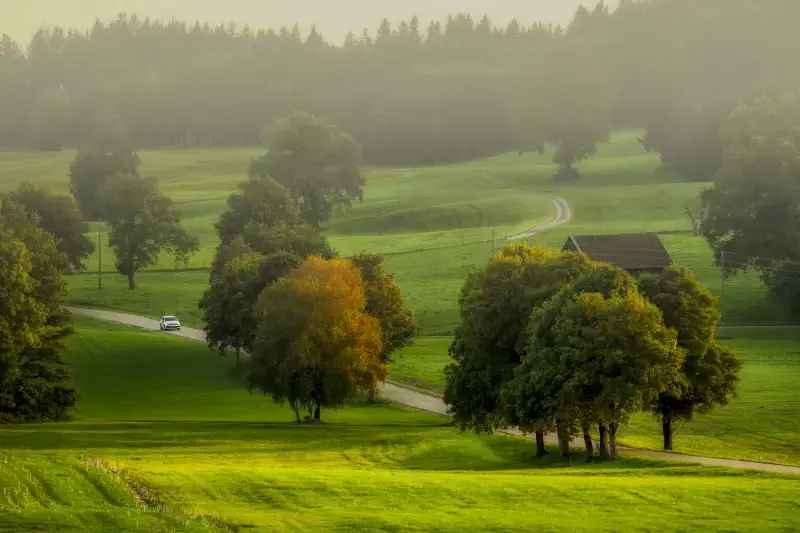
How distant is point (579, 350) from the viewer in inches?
1934

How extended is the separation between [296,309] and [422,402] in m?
13.5

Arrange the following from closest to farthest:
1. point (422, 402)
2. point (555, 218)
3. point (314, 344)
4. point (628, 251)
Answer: point (314, 344) → point (422, 402) → point (628, 251) → point (555, 218)

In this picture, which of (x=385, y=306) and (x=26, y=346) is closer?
(x=26, y=346)

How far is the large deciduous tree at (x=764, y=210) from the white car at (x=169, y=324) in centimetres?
4913

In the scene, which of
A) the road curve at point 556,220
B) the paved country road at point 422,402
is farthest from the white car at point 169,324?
the road curve at point 556,220

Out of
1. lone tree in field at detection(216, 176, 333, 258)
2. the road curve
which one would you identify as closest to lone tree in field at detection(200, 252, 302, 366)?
lone tree in field at detection(216, 176, 333, 258)

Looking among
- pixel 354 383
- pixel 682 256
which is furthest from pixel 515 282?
pixel 682 256

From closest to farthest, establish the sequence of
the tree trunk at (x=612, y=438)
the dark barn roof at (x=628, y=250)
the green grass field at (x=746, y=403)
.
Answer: the tree trunk at (x=612, y=438)
the green grass field at (x=746, y=403)
the dark barn roof at (x=628, y=250)

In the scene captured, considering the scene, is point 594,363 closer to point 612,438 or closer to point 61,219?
point 612,438

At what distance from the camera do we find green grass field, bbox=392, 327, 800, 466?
192ft

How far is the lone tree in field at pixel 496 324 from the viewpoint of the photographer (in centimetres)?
5669

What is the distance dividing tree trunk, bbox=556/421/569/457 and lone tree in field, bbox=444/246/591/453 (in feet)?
11.4

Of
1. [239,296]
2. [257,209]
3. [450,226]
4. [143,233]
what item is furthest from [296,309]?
[450,226]

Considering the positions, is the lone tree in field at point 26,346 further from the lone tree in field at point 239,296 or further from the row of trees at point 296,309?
the lone tree in field at point 239,296
